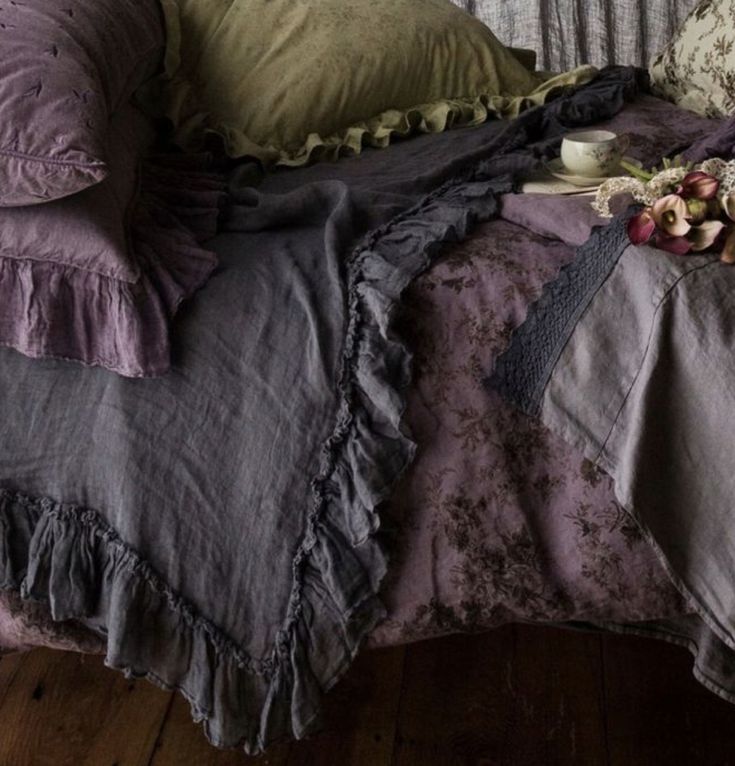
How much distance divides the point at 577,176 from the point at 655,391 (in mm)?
418

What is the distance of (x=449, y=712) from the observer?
1177mm

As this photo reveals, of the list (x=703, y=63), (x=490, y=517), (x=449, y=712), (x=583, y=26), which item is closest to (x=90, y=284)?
(x=490, y=517)

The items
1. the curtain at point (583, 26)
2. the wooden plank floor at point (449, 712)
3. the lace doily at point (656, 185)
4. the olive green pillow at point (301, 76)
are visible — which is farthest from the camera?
the curtain at point (583, 26)

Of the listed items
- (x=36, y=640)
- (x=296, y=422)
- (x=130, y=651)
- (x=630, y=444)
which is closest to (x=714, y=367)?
(x=630, y=444)

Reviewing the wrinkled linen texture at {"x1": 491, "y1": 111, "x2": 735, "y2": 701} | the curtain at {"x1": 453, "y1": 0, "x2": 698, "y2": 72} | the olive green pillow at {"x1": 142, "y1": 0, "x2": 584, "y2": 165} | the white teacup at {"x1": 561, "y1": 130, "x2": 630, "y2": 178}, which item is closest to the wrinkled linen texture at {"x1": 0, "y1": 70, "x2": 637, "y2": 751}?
the wrinkled linen texture at {"x1": 491, "y1": 111, "x2": 735, "y2": 701}

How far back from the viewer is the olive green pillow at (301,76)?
1.42m

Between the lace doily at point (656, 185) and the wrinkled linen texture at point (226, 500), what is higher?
the lace doily at point (656, 185)

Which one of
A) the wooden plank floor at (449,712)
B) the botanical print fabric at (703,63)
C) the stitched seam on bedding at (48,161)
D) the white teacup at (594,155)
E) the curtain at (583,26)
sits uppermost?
the stitched seam on bedding at (48,161)

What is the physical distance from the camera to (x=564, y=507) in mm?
909

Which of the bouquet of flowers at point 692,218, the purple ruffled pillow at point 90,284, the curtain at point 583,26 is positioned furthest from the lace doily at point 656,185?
the curtain at point 583,26

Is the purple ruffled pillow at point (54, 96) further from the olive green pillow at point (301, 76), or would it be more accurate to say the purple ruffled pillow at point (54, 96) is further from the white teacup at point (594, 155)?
the white teacup at point (594, 155)

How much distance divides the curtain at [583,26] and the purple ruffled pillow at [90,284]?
1.36 metres

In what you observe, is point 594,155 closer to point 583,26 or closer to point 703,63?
point 703,63

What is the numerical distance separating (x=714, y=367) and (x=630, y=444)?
0.10 m
